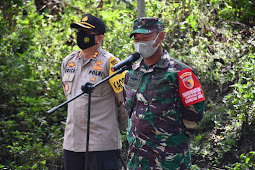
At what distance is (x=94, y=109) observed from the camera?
13.5 ft

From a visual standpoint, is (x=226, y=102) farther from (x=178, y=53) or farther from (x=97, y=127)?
(x=97, y=127)

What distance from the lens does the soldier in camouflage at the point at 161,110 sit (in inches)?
130

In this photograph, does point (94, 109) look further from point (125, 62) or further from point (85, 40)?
point (125, 62)

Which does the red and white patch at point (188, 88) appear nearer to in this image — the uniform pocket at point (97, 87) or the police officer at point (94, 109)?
the police officer at point (94, 109)

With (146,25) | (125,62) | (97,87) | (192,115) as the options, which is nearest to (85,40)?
(97,87)

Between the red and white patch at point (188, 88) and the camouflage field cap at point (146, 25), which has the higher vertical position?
the camouflage field cap at point (146, 25)

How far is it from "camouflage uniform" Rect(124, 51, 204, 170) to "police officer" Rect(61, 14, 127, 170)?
2.28ft

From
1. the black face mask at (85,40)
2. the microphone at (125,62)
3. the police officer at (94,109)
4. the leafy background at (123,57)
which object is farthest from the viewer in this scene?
the leafy background at (123,57)

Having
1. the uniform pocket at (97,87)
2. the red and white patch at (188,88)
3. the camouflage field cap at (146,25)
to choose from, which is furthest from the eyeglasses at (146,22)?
the uniform pocket at (97,87)

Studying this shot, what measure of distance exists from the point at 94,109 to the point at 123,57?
3.56 metres

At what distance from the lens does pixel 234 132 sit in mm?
6113

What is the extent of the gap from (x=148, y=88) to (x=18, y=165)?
3.59 meters

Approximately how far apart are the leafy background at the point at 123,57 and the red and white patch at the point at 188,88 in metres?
2.31

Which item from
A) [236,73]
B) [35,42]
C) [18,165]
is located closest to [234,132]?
[236,73]
